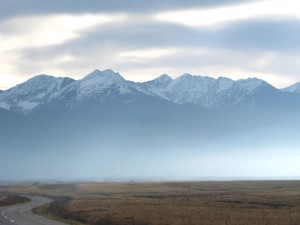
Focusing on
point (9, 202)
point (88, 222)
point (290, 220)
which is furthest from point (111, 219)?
point (9, 202)

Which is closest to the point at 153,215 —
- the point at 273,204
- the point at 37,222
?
the point at 37,222

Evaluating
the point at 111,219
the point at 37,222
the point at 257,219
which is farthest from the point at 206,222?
the point at 37,222

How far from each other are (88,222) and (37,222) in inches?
183

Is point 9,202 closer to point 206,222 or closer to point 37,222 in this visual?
point 37,222

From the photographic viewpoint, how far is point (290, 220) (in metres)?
56.4

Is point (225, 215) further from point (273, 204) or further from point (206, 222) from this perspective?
point (273, 204)

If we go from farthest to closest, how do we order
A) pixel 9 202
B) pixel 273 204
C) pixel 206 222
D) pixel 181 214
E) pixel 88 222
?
pixel 9 202
pixel 273 204
pixel 181 214
pixel 88 222
pixel 206 222

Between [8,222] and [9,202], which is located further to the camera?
[9,202]

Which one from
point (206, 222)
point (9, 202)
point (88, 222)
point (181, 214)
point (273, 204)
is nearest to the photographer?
point (206, 222)

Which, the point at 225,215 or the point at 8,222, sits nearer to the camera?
the point at 8,222

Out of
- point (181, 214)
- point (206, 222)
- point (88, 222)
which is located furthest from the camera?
point (181, 214)

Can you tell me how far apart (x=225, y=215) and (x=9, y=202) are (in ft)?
176

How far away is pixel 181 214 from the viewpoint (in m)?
62.9

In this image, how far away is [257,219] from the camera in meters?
57.0
